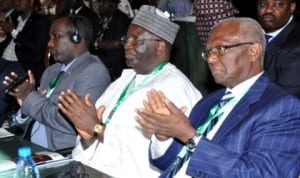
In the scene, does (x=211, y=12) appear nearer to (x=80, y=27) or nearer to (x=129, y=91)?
(x=80, y=27)

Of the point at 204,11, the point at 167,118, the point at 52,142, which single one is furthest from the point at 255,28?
the point at 204,11

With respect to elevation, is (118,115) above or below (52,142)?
above

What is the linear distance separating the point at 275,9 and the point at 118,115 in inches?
51.6

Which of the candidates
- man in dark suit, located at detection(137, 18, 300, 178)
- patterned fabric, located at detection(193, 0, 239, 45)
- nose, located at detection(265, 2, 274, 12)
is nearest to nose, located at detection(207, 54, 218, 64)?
man in dark suit, located at detection(137, 18, 300, 178)

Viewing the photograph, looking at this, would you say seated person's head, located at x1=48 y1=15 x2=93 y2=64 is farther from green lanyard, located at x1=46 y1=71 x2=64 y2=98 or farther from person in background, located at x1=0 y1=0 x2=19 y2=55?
person in background, located at x1=0 y1=0 x2=19 y2=55

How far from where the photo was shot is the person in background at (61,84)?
337 cm

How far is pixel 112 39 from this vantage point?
5.62 m

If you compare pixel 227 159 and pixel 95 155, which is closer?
pixel 227 159

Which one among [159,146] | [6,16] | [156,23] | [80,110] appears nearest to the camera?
[159,146]

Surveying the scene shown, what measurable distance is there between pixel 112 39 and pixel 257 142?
3739mm

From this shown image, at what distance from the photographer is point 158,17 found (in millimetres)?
3209

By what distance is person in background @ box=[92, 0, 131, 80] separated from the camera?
18.3 feet

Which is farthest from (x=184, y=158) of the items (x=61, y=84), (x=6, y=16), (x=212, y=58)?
(x=6, y=16)

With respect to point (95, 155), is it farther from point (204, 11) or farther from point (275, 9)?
point (204, 11)
